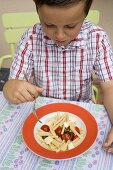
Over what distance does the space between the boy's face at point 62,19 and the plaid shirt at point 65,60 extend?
19 cm

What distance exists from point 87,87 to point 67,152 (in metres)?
0.45

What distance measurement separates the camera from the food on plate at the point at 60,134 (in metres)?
0.79

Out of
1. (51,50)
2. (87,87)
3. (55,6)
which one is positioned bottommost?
(87,87)

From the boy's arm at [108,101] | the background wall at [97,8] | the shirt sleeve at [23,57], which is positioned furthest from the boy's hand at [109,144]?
the background wall at [97,8]

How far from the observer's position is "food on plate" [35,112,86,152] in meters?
0.79

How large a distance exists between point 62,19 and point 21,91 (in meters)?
0.27

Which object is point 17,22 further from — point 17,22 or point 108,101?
point 108,101

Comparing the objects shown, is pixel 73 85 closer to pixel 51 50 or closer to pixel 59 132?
pixel 51 50

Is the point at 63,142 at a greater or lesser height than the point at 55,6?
lesser

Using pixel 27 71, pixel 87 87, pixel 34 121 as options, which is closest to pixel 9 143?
pixel 34 121

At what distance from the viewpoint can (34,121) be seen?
34.4 inches

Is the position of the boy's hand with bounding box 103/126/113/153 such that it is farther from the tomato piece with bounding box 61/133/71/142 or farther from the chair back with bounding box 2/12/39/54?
the chair back with bounding box 2/12/39/54

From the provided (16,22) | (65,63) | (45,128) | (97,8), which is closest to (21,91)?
(45,128)

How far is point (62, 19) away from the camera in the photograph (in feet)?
2.57
